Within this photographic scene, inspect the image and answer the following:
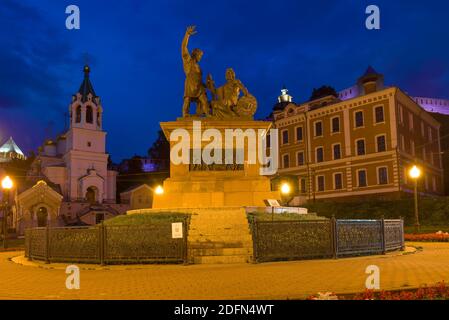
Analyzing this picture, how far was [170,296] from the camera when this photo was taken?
8.43 metres

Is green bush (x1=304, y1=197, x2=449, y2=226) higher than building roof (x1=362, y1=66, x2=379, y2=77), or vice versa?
building roof (x1=362, y1=66, x2=379, y2=77)

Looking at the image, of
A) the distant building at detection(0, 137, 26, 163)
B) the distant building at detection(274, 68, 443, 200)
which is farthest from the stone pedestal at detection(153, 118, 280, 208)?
the distant building at detection(0, 137, 26, 163)

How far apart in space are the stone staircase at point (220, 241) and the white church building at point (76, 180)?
2005 inches

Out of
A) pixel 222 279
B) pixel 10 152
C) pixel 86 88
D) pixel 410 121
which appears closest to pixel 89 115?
pixel 86 88

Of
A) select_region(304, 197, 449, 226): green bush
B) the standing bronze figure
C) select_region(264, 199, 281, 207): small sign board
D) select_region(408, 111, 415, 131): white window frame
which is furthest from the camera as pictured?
select_region(408, 111, 415, 131): white window frame

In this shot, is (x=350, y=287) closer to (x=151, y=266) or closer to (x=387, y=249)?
(x=151, y=266)

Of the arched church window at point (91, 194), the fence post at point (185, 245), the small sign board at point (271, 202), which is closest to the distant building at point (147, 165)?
the arched church window at point (91, 194)

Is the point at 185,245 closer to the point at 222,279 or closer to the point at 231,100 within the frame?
the point at 222,279

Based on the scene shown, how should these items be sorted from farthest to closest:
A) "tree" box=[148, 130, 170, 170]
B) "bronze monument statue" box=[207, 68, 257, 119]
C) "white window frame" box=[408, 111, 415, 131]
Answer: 1. "tree" box=[148, 130, 170, 170]
2. "white window frame" box=[408, 111, 415, 131]
3. "bronze monument statue" box=[207, 68, 257, 119]

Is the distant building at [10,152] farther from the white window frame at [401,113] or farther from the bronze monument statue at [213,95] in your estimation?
the bronze monument statue at [213,95]

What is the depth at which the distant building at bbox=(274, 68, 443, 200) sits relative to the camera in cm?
4769

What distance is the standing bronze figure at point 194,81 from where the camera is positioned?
21.6 m

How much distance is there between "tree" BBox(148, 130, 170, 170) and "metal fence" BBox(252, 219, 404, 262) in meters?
76.1

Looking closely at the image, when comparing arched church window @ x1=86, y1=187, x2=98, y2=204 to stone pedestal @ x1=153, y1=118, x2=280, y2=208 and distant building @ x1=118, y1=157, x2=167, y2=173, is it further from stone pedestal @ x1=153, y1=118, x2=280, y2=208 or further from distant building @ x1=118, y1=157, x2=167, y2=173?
stone pedestal @ x1=153, y1=118, x2=280, y2=208
